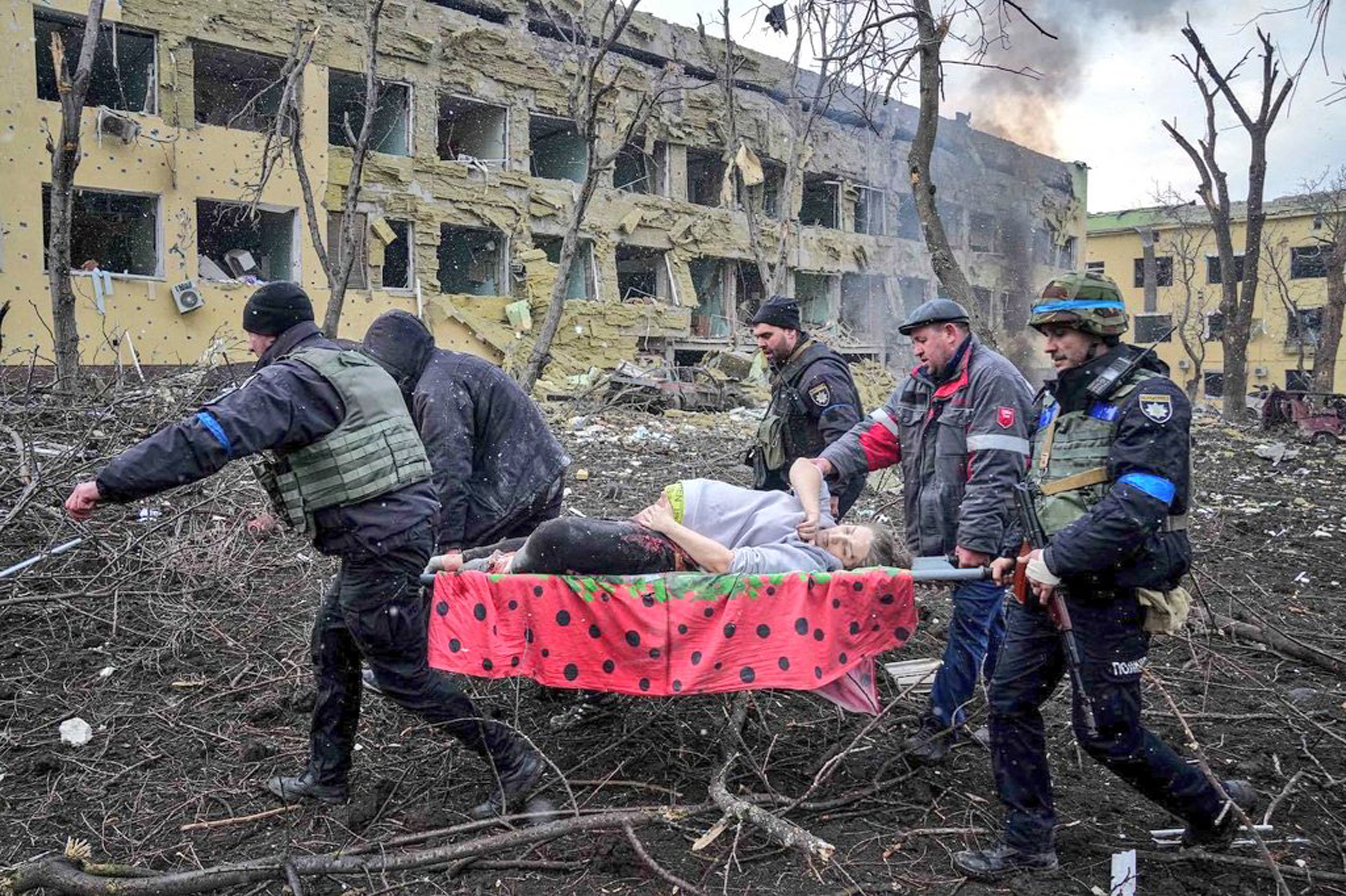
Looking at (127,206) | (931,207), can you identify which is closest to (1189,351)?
(931,207)

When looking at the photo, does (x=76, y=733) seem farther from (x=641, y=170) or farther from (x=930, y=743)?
(x=641, y=170)

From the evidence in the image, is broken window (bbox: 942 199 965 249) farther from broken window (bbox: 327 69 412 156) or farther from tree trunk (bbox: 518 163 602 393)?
tree trunk (bbox: 518 163 602 393)

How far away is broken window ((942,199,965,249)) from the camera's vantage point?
31.3 metres

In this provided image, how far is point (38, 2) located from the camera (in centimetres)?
1437

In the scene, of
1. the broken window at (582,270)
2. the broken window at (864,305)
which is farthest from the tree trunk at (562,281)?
the broken window at (864,305)

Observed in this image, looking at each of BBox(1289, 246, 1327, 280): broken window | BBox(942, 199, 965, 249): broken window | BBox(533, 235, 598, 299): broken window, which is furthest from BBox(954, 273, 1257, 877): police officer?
BBox(1289, 246, 1327, 280): broken window

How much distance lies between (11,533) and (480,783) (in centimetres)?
375

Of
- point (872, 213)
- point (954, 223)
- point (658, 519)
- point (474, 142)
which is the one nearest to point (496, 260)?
point (474, 142)

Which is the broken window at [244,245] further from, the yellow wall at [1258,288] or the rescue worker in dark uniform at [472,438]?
the yellow wall at [1258,288]

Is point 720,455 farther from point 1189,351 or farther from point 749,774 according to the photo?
point 1189,351

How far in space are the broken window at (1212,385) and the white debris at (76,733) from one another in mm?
40113

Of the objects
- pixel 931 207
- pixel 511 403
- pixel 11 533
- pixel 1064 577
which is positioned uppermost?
pixel 931 207

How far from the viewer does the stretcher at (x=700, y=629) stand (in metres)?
3.17

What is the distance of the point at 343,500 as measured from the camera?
3059mm
